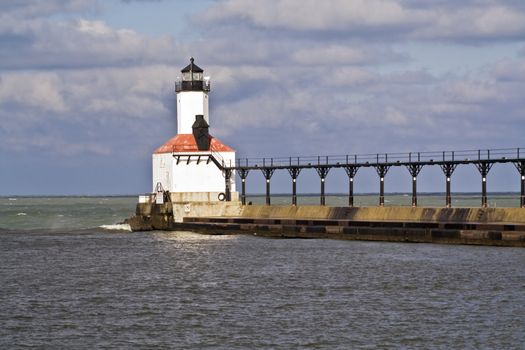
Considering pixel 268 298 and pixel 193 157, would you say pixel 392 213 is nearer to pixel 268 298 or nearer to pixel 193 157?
pixel 193 157

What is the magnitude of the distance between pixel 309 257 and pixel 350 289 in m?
13.7

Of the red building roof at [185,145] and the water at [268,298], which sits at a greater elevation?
the red building roof at [185,145]

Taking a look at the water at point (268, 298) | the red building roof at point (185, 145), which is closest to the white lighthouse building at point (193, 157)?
the red building roof at point (185, 145)

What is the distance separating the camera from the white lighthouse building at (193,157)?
78.8 m

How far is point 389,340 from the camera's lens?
30.3 m

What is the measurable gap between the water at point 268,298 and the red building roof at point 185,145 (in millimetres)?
18467

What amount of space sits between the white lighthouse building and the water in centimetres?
1739

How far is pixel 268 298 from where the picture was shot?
3856 cm

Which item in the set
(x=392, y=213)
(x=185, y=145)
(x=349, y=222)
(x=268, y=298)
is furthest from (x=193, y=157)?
(x=268, y=298)

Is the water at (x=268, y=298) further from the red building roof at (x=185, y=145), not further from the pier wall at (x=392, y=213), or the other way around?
the red building roof at (x=185, y=145)

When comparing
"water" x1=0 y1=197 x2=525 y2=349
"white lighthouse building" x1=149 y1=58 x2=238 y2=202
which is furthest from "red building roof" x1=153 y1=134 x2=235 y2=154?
"water" x1=0 y1=197 x2=525 y2=349

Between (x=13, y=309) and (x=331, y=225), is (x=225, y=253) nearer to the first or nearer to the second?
(x=331, y=225)

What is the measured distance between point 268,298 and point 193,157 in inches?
1633

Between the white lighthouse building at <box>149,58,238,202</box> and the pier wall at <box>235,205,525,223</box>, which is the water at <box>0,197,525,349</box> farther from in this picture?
the white lighthouse building at <box>149,58,238,202</box>
